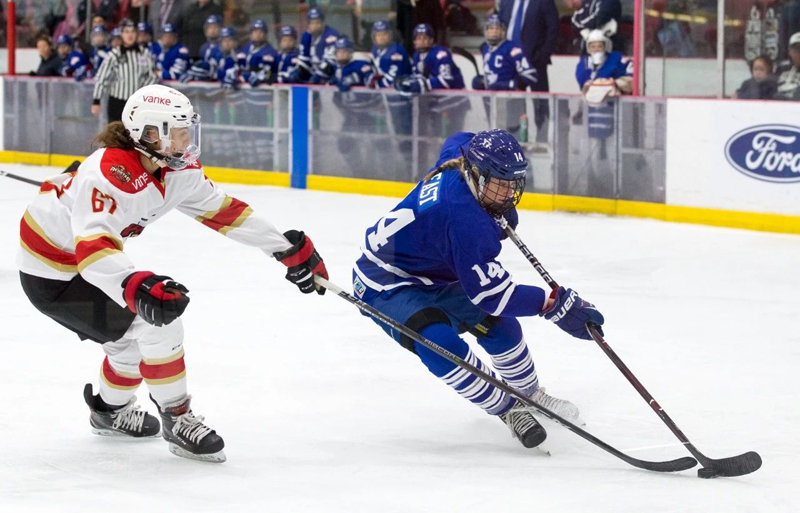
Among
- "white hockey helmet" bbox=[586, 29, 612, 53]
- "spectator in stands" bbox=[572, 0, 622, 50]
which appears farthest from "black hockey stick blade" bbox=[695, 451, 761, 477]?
"spectator in stands" bbox=[572, 0, 622, 50]

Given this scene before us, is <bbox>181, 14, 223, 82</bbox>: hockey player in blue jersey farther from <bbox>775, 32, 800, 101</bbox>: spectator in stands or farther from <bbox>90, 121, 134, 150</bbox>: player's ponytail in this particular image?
<bbox>90, 121, 134, 150</bbox>: player's ponytail

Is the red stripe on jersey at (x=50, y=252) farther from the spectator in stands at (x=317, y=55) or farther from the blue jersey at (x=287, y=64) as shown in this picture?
the blue jersey at (x=287, y=64)

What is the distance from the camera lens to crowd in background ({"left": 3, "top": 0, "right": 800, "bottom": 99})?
734cm

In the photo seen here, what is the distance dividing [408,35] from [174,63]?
6.63 ft

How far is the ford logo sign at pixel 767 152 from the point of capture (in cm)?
701

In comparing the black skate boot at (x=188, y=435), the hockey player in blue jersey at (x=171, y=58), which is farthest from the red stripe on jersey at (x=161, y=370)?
the hockey player in blue jersey at (x=171, y=58)

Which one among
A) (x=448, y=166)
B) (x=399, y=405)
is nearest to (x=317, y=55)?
(x=399, y=405)

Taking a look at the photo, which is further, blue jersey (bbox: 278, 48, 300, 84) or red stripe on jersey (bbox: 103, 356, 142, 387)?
blue jersey (bbox: 278, 48, 300, 84)

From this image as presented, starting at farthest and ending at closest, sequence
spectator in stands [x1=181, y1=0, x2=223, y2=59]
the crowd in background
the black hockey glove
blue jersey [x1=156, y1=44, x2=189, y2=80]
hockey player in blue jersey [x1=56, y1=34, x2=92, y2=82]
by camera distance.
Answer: spectator in stands [x1=181, y1=0, x2=223, y2=59] < hockey player in blue jersey [x1=56, y1=34, x2=92, y2=82] < blue jersey [x1=156, y1=44, x2=189, y2=80] < the crowd in background < the black hockey glove

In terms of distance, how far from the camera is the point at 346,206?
849 cm

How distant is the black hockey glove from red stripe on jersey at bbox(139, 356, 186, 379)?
239 mm

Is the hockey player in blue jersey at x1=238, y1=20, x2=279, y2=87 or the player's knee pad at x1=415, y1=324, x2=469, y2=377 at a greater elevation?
the hockey player in blue jersey at x1=238, y1=20, x2=279, y2=87

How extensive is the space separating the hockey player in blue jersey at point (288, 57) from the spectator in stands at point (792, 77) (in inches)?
151

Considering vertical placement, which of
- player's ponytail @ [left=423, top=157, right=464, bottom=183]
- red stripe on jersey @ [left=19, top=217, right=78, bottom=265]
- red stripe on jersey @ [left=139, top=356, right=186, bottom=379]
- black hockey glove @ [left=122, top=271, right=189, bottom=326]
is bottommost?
red stripe on jersey @ [left=139, top=356, right=186, bottom=379]
